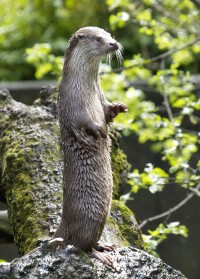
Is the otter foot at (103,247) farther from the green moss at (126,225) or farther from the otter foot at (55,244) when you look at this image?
the green moss at (126,225)

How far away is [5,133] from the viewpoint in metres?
4.91

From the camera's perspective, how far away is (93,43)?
141 inches

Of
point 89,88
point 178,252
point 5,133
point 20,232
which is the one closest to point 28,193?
point 20,232

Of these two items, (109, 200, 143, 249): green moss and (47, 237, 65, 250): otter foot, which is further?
(109, 200, 143, 249): green moss

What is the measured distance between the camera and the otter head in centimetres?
355

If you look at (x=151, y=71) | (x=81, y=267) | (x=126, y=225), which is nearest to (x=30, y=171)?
(x=126, y=225)

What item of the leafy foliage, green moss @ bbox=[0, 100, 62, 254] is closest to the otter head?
green moss @ bbox=[0, 100, 62, 254]

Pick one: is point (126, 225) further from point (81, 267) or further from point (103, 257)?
point (81, 267)

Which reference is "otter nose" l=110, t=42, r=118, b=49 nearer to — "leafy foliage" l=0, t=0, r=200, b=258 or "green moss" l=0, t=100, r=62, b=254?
"green moss" l=0, t=100, r=62, b=254

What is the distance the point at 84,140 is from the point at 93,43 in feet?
1.45

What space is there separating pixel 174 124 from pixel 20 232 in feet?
6.60

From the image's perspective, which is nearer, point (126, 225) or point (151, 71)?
point (126, 225)

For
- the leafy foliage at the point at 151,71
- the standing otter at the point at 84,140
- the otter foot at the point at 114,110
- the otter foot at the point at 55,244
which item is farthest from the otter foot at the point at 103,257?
the leafy foliage at the point at 151,71

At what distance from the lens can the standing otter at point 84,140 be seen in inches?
140
